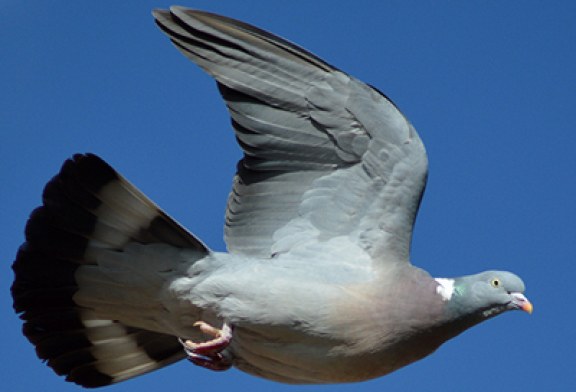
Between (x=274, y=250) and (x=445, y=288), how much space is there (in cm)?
121

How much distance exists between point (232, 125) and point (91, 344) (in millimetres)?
1898

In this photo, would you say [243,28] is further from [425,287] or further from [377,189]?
[425,287]

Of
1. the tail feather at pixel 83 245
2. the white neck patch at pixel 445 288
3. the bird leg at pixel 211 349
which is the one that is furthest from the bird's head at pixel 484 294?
the tail feather at pixel 83 245

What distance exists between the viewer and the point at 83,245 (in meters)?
7.57

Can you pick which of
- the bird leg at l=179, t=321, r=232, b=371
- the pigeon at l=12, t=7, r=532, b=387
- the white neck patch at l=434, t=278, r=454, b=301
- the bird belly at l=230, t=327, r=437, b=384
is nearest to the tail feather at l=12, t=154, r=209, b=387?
the pigeon at l=12, t=7, r=532, b=387

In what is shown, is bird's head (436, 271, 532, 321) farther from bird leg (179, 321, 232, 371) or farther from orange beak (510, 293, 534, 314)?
bird leg (179, 321, 232, 371)

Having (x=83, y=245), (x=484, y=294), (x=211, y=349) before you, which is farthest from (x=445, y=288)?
(x=83, y=245)

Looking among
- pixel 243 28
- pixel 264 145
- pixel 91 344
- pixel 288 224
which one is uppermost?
pixel 243 28

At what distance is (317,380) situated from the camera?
764 centimetres

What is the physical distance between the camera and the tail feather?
742 cm

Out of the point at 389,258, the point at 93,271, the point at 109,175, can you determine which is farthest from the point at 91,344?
the point at 389,258

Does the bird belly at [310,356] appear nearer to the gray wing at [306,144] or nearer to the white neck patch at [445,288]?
the white neck patch at [445,288]

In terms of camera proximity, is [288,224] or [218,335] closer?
[218,335]

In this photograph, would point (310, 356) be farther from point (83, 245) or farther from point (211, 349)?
point (83, 245)
